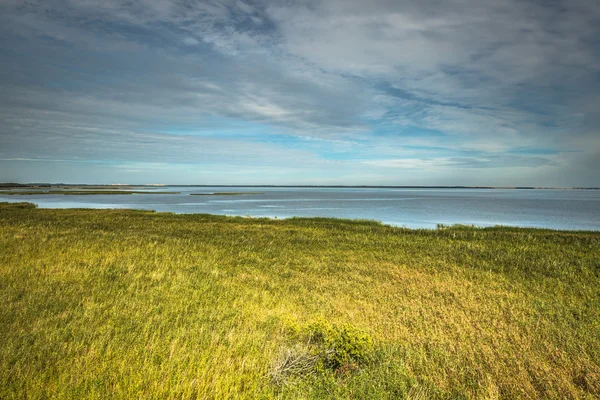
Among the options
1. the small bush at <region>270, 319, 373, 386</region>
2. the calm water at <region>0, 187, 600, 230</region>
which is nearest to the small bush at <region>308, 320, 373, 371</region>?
the small bush at <region>270, 319, 373, 386</region>

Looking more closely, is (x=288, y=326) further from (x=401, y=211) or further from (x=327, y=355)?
Result: (x=401, y=211)

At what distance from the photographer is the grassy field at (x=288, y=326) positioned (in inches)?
262

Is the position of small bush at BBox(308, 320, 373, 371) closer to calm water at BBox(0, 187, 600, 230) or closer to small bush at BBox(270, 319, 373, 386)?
small bush at BBox(270, 319, 373, 386)

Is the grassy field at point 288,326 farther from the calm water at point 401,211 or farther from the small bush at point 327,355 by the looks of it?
the calm water at point 401,211

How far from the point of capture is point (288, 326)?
945 centimetres

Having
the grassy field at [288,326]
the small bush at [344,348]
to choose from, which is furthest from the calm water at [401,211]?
the small bush at [344,348]

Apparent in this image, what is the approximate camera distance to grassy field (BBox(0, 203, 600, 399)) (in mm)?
6645

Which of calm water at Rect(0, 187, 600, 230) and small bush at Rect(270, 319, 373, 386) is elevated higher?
small bush at Rect(270, 319, 373, 386)

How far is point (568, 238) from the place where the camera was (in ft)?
98.3

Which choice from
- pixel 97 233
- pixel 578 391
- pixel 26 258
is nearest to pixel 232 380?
pixel 578 391

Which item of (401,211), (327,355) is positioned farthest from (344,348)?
(401,211)

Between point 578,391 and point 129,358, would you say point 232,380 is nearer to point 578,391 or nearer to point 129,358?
point 129,358

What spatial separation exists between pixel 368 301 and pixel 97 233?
22.8 m

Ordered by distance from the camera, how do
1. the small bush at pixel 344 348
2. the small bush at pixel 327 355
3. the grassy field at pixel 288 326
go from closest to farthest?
the grassy field at pixel 288 326 → the small bush at pixel 327 355 → the small bush at pixel 344 348
